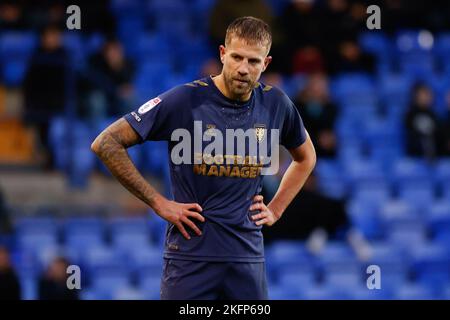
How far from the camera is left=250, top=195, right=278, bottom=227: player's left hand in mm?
5552

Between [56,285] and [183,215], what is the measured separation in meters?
3.76

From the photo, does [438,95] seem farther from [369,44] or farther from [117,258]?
[117,258]

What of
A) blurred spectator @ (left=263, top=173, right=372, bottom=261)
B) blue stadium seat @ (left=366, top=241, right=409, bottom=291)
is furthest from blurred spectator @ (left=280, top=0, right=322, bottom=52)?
blue stadium seat @ (left=366, top=241, right=409, bottom=291)

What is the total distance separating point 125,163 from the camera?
545 cm

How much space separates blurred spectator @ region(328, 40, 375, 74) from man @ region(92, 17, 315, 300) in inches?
287

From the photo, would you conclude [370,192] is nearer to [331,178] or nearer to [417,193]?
[331,178]

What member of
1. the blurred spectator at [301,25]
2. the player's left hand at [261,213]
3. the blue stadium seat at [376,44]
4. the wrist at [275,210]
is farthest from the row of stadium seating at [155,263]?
the player's left hand at [261,213]

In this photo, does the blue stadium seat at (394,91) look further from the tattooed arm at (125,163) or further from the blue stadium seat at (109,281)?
the tattooed arm at (125,163)

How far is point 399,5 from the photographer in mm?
13672

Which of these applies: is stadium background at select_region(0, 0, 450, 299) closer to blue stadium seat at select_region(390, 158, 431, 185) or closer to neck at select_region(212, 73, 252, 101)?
blue stadium seat at select_region(390, 158, 431, 185)

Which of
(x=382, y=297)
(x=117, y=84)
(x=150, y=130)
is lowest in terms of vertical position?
(x=382, y=297)

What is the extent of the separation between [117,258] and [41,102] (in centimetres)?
188
